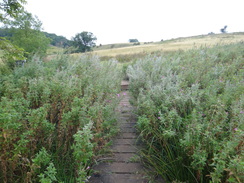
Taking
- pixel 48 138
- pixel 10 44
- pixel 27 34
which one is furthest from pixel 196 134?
pixel 27 34

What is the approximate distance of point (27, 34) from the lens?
17.5 metres

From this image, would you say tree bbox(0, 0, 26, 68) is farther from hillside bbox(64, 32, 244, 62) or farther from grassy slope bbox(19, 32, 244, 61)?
hillside bbox(64, 32, 244, 62)

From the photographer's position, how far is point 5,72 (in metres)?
5.02

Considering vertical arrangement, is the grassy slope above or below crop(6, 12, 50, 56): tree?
below

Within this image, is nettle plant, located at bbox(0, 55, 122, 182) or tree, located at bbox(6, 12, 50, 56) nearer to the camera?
nettle plant, located at bbox(0, 55, 122, 182)

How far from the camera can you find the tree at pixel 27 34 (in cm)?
1658

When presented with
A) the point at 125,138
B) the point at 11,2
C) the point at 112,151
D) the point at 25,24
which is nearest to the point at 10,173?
the point at 112,151

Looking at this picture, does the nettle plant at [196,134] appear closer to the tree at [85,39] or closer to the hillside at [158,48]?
the hillside at [158,48]

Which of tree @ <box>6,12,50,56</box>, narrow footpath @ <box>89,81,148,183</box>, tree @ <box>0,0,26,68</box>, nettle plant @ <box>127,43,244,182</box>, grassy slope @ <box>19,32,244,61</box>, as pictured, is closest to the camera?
nettle plant @ <box>127,43,244,182</box>

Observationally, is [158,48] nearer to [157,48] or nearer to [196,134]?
[157,48]

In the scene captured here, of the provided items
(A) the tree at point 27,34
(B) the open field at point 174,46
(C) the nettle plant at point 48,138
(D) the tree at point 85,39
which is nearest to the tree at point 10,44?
(C) the nettle plant at point 48,138

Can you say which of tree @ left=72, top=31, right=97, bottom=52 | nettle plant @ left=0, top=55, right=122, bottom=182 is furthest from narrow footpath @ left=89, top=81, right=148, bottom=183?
tree @ left=72, top=31, right=97, bottom=52

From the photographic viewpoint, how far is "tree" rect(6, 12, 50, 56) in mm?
16578

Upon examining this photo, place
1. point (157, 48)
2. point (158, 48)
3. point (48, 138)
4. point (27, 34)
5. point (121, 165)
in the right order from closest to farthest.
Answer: point (48, 138) → point (121, 165) → point (27, 34) → point (157, 48) → point (158, 48)
